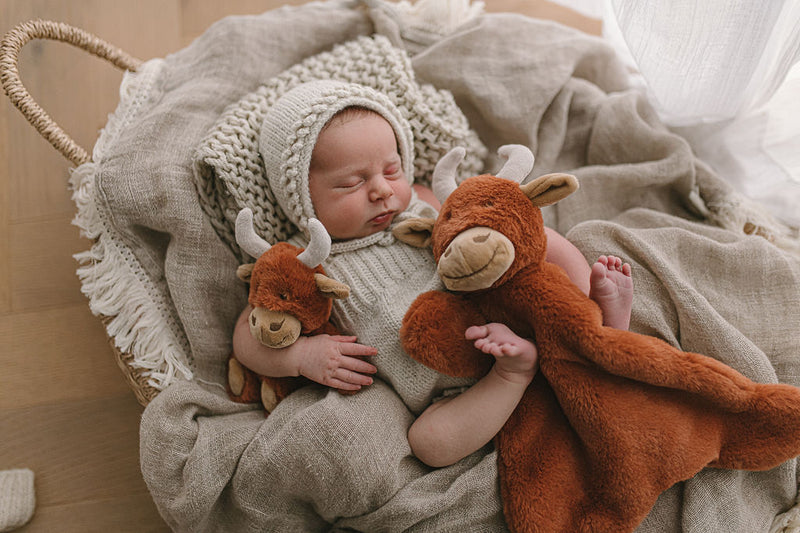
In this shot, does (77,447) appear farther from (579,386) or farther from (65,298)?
(579,386)

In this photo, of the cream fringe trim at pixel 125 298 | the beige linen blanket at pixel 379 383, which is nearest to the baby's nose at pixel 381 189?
the beige linen blanket at pixel 379 383

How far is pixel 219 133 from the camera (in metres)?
1.05

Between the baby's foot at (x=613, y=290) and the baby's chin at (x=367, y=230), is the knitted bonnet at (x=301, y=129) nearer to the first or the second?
the baby's chin at (x=367, y=230)

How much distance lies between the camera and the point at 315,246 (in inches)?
34.4

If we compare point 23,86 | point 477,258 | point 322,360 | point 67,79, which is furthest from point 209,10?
point 477,258

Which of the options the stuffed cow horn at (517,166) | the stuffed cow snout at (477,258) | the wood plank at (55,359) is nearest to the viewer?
the stuffed cow snout at (477,258)

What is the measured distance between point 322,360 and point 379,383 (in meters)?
0.11

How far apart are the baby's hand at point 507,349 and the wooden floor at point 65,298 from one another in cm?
85

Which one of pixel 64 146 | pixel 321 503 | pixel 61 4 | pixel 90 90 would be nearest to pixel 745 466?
pixel 321 503

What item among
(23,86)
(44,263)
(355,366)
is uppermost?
(23,86)

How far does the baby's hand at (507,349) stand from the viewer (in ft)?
2.63

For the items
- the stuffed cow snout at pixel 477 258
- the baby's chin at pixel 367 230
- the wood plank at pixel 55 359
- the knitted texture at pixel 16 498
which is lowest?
the knitted texture at pixel 16 498

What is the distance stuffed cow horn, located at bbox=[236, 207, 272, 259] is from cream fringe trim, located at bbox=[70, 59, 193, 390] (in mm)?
280

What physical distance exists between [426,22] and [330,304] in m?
0.71
